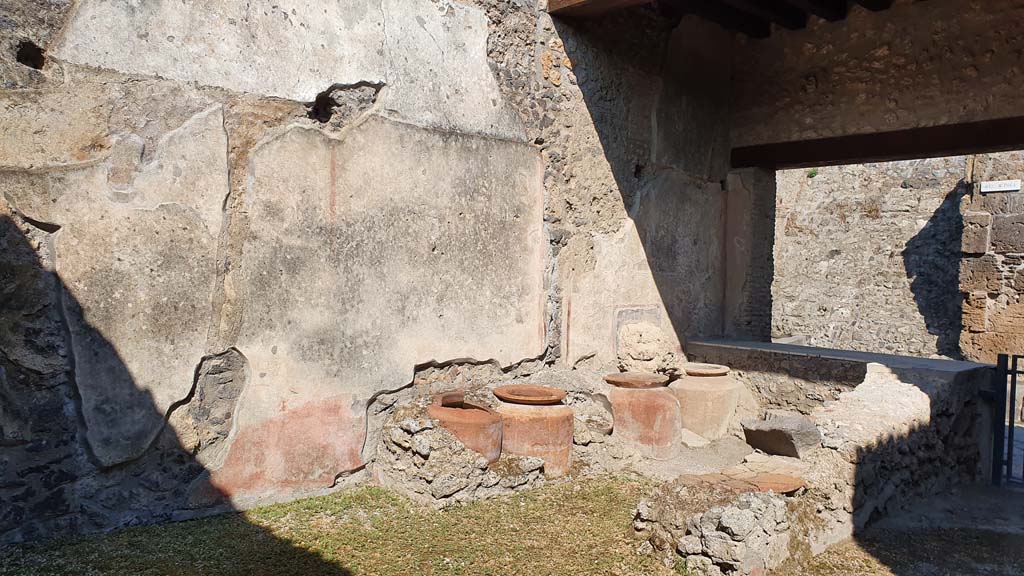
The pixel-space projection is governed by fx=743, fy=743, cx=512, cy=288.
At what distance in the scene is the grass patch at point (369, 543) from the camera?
2986 mm

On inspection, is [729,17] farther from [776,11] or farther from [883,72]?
[883,72]

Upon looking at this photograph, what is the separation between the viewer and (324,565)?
10.1ft

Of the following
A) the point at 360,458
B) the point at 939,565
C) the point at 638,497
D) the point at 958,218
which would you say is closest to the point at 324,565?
the point at 360,458

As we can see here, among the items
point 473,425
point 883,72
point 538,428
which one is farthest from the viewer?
point 883,72

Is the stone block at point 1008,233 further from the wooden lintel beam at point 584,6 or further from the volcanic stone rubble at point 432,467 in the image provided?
the volcanic stone rubble at point 432,467

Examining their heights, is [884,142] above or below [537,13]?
below

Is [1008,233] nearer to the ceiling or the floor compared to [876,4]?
nearer to the floor

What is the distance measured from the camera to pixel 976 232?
31.1ft

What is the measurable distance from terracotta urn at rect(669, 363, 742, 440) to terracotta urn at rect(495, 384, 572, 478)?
4.44 ft

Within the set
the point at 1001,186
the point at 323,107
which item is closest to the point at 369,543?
the point at 323,107

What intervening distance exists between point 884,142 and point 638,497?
3.75 metres

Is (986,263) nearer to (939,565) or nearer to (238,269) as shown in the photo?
(939,565)

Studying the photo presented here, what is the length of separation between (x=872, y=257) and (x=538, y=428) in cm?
997

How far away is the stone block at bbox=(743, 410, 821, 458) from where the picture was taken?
12.9 feet
